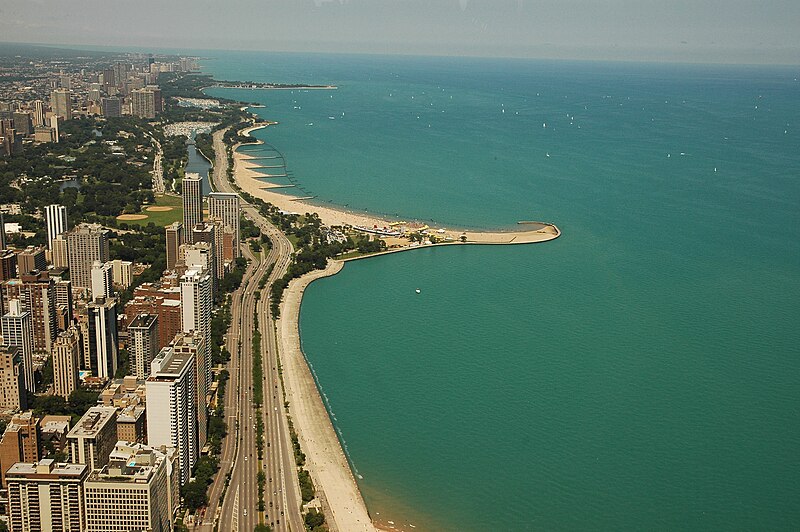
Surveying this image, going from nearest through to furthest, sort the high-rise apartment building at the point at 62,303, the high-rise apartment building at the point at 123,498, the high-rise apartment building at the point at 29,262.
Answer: the high-rise apartment building at the point at 123,498 → the high-rise apartment building at the point at 62,303 → the high-rise apartment building at the point at 29,262

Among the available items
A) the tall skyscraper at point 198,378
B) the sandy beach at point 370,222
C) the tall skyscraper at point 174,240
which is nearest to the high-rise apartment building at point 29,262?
the tall skyscraper at point 174,240

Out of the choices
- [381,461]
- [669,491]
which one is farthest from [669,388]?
[381,461]

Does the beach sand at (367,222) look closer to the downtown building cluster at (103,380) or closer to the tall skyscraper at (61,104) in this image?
the downtown building cluster at (103,380)

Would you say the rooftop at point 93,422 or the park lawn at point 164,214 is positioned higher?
the rooftop at point 93,422

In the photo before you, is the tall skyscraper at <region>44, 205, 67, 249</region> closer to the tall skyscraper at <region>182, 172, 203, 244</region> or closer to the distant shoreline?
the tall skyscraper at <region>182, 172, 203, 244</region>

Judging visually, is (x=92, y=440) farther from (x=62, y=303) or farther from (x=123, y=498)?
(x=62, y=303)

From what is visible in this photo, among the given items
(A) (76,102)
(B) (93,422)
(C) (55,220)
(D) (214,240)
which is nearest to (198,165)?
(C) (55,220)

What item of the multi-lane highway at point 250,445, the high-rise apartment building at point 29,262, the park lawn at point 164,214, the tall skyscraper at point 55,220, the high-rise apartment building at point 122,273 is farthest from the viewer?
the park lawn at point 164,214

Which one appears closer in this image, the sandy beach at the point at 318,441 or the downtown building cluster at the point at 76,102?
the sandy beach at the point at 318,441
